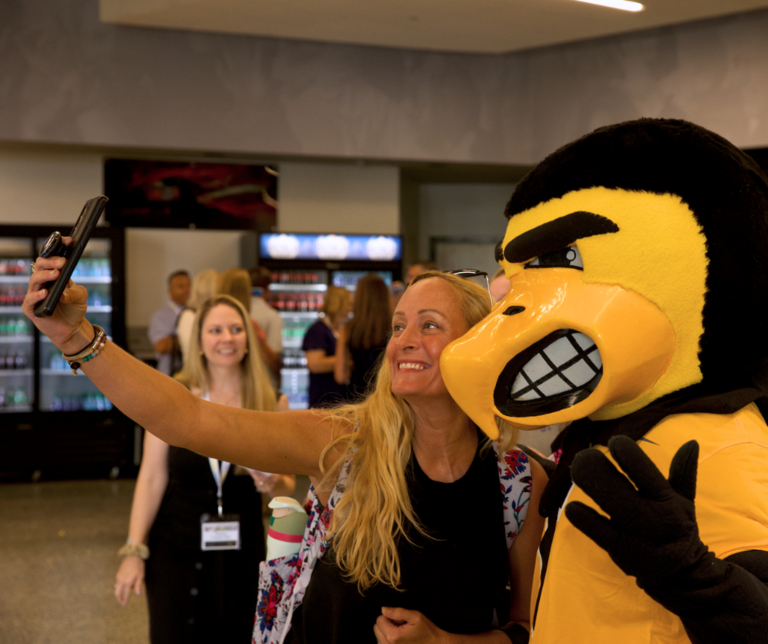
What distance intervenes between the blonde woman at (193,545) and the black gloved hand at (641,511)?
1751mm

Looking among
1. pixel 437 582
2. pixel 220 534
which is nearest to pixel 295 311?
pixel 220 534

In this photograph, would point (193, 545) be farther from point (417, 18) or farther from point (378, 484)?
point (417, 18)

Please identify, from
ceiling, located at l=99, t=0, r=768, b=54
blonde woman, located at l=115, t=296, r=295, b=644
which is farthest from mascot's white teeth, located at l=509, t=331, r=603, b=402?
ceiling, located at l=99, t=0, r=768, b=54

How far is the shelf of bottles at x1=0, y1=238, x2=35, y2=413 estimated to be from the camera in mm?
6488

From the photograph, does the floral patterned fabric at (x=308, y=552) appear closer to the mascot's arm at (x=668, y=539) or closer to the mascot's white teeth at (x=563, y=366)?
the mascot's white teeth at (x=563, y=366)

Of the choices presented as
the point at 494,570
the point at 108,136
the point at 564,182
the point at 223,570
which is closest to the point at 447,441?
the point at 494,570

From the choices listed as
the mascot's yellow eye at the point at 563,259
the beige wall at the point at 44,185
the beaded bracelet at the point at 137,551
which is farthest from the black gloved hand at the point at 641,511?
the beige wall at the point at 44,185

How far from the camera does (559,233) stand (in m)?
1.10

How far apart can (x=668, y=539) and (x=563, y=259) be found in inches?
17.2

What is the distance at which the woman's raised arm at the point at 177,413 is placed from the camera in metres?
1.24

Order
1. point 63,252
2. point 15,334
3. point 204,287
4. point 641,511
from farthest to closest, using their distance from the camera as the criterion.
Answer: point 15,334 < point 204,287 < point 63,252 < point 641,511

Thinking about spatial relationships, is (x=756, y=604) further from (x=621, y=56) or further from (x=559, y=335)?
(x=621, y=56)

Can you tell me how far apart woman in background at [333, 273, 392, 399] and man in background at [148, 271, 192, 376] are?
110cm

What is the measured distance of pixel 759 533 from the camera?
0.95 meters
